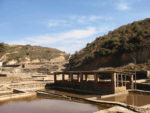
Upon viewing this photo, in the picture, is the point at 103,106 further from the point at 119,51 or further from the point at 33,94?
the point at 119,51

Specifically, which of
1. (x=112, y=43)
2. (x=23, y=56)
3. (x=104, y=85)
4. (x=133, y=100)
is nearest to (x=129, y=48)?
(x=112, y=43)

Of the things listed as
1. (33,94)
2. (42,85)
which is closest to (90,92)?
(33,94)

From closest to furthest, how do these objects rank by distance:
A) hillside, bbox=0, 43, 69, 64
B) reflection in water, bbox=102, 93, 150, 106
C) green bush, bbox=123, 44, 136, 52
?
reflection in water, bbox=102, 93, 150, 106
green bush, bbox=123, 44, 136, 52
hillside, bbox=0, 43, 69, 64

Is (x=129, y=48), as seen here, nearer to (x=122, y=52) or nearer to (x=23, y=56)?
(x=122, y=52)

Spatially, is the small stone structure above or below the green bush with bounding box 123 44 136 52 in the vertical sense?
below

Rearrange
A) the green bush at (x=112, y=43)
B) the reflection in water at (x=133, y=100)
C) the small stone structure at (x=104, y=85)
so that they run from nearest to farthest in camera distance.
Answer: the reflection in water at (x=133, y=100) < the small stone structure at (x=104, y=85) < the green bush at (x=112, y=43)

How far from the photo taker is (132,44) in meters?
39.0

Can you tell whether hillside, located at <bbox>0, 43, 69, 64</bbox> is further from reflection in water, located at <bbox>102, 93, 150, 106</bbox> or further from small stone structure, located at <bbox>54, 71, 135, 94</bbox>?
reflection in water, located at <bbox>102, 93, 150, 106</bbox>

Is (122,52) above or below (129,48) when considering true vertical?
below

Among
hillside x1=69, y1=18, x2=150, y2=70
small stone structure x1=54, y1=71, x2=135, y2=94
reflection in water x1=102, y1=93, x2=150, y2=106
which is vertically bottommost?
reflection in water x1=102, y1=93, x2=150, y2=106

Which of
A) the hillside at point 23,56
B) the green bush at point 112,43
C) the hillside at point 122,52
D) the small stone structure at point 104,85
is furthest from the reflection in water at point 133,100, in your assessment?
the hillside at point 23,56

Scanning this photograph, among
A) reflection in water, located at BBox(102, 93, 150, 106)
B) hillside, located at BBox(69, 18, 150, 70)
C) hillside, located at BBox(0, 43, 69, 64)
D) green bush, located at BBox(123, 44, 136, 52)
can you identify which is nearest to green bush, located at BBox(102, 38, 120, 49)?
hillside, located at BBox(69, 18, 150, 70)

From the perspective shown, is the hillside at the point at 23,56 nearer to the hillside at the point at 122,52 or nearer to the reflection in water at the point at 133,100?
the hillside at the point at 122,52

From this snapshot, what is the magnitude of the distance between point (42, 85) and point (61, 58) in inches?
1860
